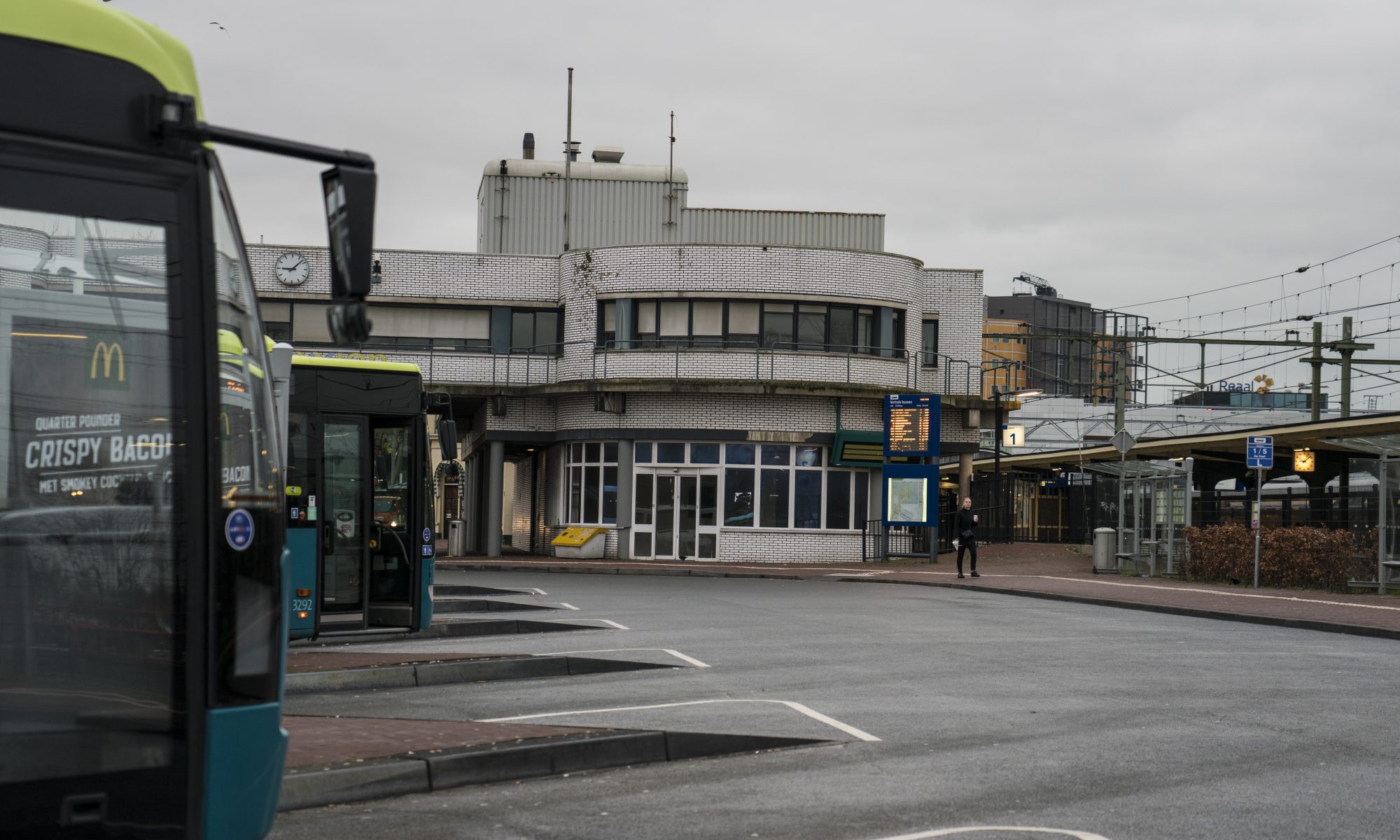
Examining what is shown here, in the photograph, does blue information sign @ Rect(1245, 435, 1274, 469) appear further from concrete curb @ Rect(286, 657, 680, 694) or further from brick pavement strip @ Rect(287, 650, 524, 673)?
brick pavement strip @ Rect(287, 650, 524, 673)

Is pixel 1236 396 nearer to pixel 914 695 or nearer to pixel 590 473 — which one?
pixel 590 473

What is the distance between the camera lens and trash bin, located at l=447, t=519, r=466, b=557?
40781 millimetres

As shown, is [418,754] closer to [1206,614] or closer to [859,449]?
[1206,614]

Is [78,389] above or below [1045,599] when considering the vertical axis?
above

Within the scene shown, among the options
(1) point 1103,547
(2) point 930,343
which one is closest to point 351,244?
(1) point 1103,547

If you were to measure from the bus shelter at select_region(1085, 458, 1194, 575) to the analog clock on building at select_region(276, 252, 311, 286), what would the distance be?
68.9ft

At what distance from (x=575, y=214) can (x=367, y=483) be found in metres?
31.7

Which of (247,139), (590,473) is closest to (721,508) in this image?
(590,473)

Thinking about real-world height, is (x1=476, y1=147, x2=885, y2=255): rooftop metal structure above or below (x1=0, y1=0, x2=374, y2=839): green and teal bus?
above

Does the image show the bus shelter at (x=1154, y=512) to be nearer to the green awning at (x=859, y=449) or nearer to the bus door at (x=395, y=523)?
the green awning at (x=859, y=449)

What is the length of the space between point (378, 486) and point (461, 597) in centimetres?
634

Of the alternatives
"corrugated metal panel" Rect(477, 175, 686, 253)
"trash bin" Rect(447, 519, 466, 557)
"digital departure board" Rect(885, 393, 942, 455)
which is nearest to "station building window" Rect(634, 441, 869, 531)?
"digital departure board" Rect(885, 393, 942, 455)

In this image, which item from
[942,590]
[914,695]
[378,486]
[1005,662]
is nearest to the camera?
[914,695]

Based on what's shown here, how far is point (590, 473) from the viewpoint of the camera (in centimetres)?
3819
